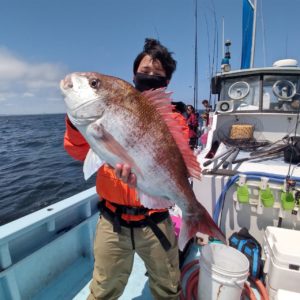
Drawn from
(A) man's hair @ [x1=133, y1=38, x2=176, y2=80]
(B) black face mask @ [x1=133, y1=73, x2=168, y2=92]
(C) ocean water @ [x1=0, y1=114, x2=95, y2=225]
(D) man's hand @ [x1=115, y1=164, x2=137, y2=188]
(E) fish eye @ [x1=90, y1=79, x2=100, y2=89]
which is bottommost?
(C) ocean water @ [x1=0, y1=114, x2=95, y2=225]

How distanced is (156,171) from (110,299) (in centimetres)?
140

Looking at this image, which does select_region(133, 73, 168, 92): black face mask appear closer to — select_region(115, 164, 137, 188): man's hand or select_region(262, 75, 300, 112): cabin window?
select_region(115, 164, 137, 188): man's hand

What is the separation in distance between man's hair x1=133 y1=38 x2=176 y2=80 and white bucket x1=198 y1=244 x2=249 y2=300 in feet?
6.16

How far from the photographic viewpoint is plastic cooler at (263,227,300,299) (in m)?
2.40

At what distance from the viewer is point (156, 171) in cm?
155

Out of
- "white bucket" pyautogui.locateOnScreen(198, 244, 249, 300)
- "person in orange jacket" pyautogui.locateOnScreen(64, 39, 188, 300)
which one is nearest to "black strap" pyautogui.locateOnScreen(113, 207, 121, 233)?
"person in orange jacket" pyautogui.locateOnScreen(64, 39, 188, 300)

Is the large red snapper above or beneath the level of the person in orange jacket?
above

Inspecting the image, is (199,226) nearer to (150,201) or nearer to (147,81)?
(150,201)

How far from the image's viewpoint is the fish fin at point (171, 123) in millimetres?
1550

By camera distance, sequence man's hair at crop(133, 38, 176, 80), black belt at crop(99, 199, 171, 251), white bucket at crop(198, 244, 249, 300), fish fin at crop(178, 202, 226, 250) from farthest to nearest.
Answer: white bucket at crop(198, 244, 249, 300), man's hair at crop(133, 38, 176, 80), black belt at crop(99, 199, 171, 251), fish fin at crop(178, 202, 226, 250)

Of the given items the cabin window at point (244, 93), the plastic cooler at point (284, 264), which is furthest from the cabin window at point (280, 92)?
the plastic cooler at point (284, 264)

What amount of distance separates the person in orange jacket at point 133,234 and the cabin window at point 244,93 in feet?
12.5

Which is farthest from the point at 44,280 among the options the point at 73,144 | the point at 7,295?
the point at 73,144

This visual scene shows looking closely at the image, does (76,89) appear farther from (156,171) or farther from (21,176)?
(21,176)
